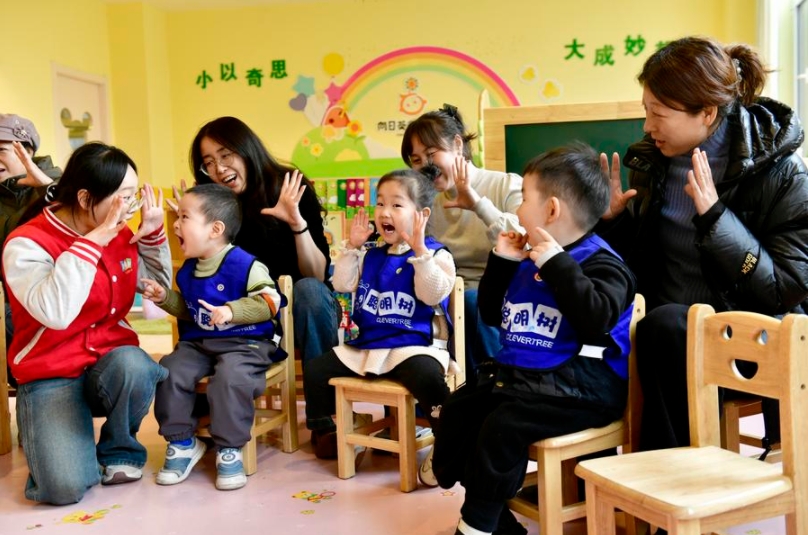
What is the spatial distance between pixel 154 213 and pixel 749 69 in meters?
1.74

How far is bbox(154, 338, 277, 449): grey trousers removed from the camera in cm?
228

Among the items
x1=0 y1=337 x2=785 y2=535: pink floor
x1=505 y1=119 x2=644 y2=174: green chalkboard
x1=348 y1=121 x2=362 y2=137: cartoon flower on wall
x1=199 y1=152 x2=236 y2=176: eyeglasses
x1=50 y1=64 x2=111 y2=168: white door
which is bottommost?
x1=0 y1=337 x2=785 y2=535: pink floor

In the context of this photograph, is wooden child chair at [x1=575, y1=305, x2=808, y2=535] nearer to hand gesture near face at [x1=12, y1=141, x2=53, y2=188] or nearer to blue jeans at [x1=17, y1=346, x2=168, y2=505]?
blue jeans at [x1=17, y1=346, x2=168, y2=505]

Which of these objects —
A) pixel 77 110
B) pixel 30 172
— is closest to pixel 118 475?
pixel 30 172

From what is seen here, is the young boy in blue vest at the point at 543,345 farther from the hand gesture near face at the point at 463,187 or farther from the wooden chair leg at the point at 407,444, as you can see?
the hand gesture near face at the point at 463,187

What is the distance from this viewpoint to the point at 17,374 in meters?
2.26

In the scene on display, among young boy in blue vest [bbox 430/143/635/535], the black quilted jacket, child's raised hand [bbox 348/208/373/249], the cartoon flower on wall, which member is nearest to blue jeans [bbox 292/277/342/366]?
child's raised hand [bbox 348/208/373/249]

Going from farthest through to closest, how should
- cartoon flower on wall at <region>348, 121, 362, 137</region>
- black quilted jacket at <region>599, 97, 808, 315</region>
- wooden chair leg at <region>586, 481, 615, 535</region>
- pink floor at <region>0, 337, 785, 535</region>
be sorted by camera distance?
cartoon flower on wall at <region>348, 121, 362, 137</region> → pink floor at <region>0, 337, 785, 535</region> → black quilted jacket at <region>599, 97, 808, 315</region> → wooden chair leg at <region>586, 481, 615, 535</region>

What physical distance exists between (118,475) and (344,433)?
0.68 metres

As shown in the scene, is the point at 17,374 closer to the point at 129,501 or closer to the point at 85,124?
the point at 129,501

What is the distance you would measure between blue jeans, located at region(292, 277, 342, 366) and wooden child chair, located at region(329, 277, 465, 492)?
0.36 m

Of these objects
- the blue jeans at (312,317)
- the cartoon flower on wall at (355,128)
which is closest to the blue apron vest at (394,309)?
the blue jeans at (312,317)

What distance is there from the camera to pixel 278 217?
269 centimetres

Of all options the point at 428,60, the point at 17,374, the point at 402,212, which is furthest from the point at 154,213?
the point at 428,60
